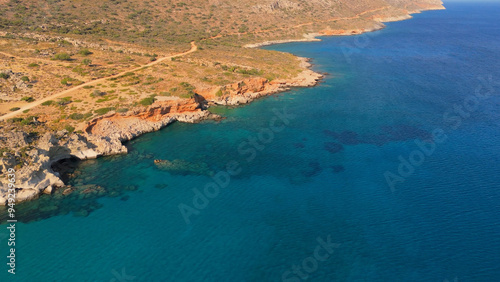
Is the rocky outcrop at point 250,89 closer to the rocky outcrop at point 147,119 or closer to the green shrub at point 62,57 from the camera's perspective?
the rocky outcrop at point 147,119

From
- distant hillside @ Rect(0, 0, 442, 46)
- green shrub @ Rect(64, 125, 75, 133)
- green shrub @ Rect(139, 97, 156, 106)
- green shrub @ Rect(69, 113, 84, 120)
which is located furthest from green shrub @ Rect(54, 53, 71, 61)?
green shrub @ Rect(64, 125, 75, 133)

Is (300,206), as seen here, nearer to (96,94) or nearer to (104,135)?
Result: (104,135)

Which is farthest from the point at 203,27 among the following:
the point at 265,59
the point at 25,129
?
the point at 25,129

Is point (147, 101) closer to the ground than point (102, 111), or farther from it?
farther from it

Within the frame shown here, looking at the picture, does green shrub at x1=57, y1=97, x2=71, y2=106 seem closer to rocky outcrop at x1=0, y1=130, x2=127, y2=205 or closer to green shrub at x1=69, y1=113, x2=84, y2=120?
green shrub at x1=69, y1=113, x2=84, y2=120

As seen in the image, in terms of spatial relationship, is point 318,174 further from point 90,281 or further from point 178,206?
point 90,281

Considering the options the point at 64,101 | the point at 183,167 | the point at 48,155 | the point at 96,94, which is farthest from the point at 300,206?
the point at 64,101
